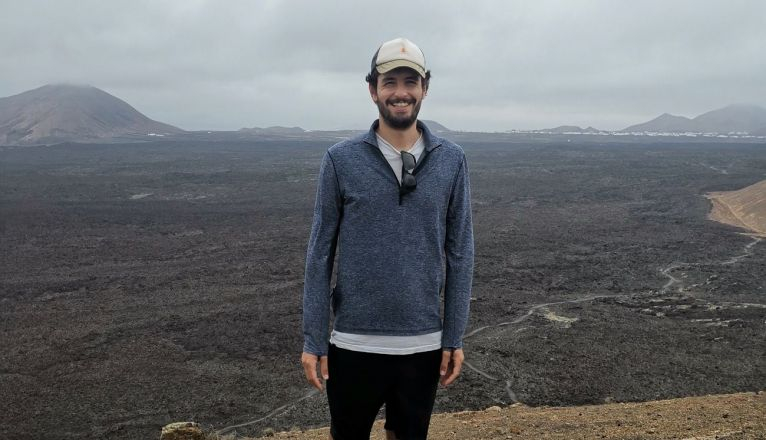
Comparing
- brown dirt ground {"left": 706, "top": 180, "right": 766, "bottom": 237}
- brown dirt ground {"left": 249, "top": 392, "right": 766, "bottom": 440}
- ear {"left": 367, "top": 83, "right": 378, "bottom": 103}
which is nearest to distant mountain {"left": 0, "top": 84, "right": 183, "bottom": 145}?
brown dirt ground {"left": 706, "top": 180, "right": 766, "bottom": 237}

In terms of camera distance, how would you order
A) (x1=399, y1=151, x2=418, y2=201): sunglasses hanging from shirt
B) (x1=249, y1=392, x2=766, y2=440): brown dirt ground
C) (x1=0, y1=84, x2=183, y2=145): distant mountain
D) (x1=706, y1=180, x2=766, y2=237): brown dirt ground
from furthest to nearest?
(x1=0, y1=84, x2=183, y2=145): distant mountain → (x1=706, y1=180, x2=766, y2=237): brown dirt ground → (x1=249, y1=392, x2=766, y2=440): brown dirt ground → (x1=399, y1=151, x2=418, y2=201): sunglasses hanging from shirt

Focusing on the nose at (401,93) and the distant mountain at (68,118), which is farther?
the distant mountain at (68,118)

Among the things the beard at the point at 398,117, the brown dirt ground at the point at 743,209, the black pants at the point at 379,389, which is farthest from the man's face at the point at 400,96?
the brown dirt ground at the point at 743,209

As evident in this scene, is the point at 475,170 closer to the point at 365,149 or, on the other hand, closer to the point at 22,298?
the point at 22,298

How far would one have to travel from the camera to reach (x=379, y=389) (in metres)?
2.22

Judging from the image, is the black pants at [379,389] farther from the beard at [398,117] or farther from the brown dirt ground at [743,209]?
the brown dirt ground at [743,209]

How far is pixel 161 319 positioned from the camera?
38.4 feet

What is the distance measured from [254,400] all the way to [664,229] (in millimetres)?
16883

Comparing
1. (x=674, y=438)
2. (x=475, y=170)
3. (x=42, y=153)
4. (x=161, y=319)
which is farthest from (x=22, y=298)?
(x=42, y=153)

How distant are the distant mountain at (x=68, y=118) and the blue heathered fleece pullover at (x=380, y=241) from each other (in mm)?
87626

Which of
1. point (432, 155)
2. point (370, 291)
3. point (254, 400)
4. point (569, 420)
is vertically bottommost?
point (254, 400)

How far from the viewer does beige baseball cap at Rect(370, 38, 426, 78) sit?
2.17 metres

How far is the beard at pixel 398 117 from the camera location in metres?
2.19

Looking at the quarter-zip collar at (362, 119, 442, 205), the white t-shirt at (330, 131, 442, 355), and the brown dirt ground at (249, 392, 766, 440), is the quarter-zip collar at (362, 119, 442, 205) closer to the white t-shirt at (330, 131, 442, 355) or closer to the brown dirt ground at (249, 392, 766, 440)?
the white t-shirt at (330, 131, 442, 355)
